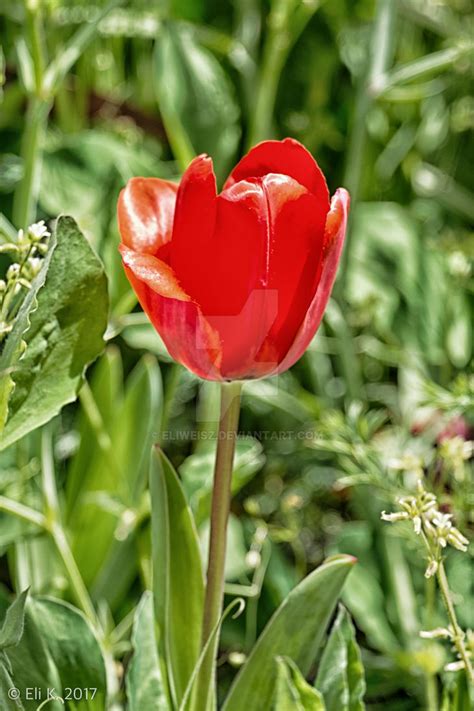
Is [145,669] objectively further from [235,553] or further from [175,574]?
[235,553]

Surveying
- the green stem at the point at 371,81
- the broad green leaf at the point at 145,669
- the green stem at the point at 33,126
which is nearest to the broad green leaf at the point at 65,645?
the broad green leaf at the point at 145,669

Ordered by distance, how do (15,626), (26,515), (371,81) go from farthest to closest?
1. (371,81)
2. (26,515)
3. (15,626)

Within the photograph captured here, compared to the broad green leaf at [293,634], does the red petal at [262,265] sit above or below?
above

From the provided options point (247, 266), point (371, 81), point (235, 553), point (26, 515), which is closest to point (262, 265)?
point (247, 266)

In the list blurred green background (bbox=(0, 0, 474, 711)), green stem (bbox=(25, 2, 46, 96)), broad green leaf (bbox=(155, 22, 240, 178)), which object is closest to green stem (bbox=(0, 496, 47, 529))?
blurred green background (bbox=(0, 0, 474, 711))

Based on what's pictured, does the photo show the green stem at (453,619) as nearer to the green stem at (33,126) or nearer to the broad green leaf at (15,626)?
the broad green leaf at (15,626)

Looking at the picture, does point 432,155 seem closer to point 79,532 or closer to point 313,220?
point 79,532

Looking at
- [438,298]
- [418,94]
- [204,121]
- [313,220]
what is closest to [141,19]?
[204,121]
